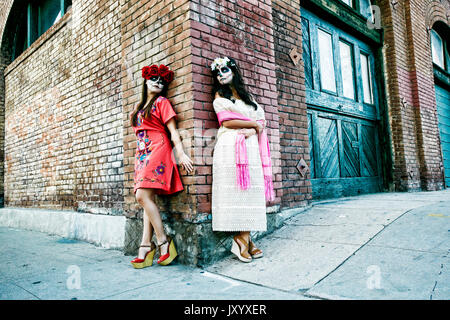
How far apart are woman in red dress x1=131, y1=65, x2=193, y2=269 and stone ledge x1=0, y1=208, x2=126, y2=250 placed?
3.25 ft

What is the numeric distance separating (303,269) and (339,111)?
12.2 feet

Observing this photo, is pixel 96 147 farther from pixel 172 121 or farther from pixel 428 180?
pixel 428 180

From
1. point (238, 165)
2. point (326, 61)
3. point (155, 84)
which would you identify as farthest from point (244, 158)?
point (326, 61)

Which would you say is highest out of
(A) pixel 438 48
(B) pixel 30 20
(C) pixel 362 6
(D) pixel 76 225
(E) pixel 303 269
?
(B) pixel 30 20

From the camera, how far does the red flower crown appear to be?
9.98 feet

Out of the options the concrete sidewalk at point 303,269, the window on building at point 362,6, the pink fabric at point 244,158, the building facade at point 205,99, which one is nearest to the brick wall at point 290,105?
the building facade at point 205,99

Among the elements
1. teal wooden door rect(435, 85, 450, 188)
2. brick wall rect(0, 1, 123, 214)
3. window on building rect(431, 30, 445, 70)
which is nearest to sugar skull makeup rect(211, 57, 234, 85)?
brick wall rect(0, 1, 123, 214)

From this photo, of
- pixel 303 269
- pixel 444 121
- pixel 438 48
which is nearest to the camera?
pixel 303 269

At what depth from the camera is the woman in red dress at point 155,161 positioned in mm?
2916

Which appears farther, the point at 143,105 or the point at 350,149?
the point at 350,149

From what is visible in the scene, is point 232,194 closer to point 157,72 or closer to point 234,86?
point 234,86

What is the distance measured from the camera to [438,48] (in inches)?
352
